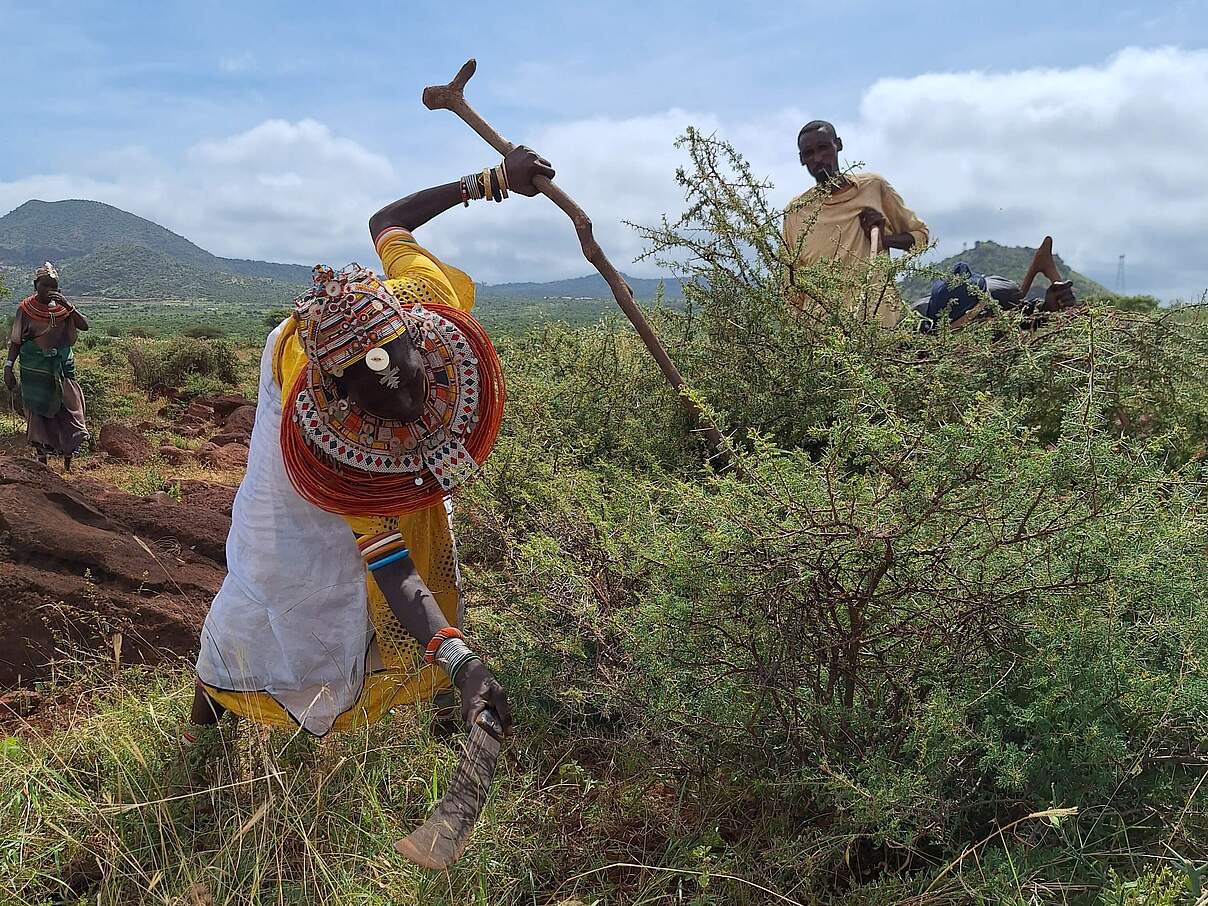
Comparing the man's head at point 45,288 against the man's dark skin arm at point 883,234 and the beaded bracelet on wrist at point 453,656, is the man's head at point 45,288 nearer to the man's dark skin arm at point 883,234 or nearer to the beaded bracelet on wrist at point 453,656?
the man's dark skin arm at point 883,234

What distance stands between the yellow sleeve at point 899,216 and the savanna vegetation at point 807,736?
8.57 feet

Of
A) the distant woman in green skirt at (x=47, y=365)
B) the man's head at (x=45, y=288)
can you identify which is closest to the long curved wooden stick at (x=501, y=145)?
the distant woman in green skirt at (x=47, y=365)

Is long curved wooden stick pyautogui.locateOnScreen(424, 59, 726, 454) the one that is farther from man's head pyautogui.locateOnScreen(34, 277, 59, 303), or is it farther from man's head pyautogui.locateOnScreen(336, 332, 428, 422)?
man's head pyautogui.locateOnScreen(34, 277, 59, 303)

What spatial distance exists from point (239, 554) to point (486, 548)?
131cm

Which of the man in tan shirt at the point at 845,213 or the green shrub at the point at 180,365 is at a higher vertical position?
the man in tan shirt at the point at 845,213

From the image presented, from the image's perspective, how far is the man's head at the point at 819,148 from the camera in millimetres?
4574

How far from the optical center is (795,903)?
174 cm

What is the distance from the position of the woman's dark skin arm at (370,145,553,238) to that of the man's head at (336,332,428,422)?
70 centimetres

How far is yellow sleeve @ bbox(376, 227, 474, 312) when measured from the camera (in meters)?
2.29

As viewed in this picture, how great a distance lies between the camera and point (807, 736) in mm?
1947

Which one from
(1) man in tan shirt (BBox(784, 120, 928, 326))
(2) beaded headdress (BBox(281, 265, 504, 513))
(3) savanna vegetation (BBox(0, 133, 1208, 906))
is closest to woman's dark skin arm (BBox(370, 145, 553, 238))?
(2) beaded headdress (BBox(281, 265, 504, 513))

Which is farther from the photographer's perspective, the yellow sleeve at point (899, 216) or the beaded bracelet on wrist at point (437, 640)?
the yellow sleeve at point (899, 216)

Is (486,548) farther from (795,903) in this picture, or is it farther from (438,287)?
(795,903)

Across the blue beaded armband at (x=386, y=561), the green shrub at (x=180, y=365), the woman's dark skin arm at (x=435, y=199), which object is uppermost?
the woman's dark skin arm at (x=435, y=199)
